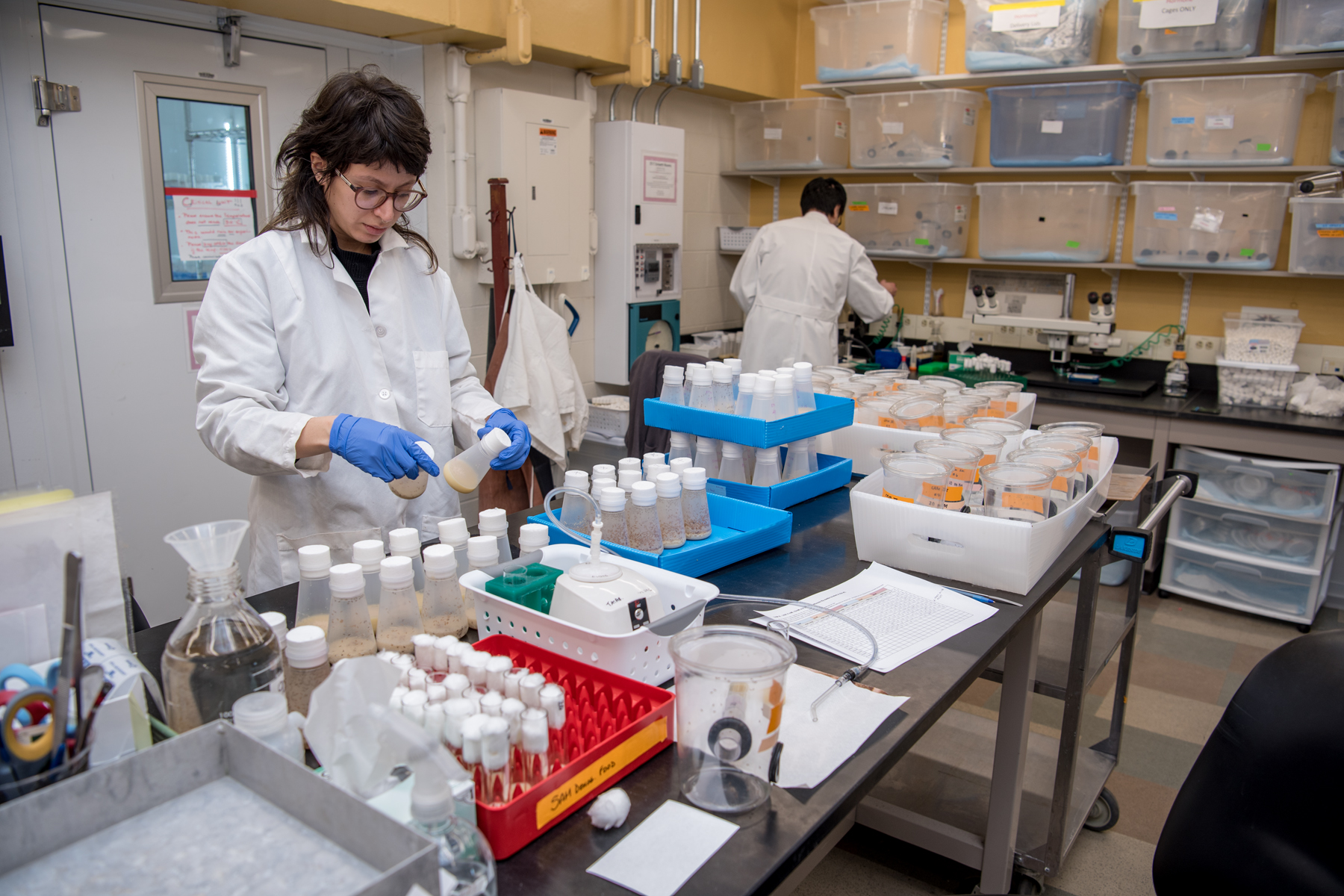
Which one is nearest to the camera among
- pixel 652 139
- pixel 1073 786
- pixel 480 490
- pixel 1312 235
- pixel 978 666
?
pixel 978 666

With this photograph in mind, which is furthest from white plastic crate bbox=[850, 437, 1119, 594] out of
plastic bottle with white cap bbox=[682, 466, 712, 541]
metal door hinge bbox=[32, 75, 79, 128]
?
metal door hinge bbox=[32, 75, 79, 128]

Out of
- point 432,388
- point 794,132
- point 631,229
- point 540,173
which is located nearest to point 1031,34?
point 794,132

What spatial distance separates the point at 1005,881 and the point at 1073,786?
34 centimetres

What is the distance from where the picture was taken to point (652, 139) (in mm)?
4020

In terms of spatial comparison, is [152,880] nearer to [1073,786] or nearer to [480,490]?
[1073,786]

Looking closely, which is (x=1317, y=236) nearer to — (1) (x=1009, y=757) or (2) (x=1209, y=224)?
(2) (x=1209, y=224)

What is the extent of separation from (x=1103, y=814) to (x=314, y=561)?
218 centimetres

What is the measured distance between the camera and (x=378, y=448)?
5.02 ft

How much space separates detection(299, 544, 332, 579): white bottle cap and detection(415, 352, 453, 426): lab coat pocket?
808 mm

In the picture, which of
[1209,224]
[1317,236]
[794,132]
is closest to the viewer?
[1317,236]

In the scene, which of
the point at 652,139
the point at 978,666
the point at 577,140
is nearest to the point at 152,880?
the point at 978,666

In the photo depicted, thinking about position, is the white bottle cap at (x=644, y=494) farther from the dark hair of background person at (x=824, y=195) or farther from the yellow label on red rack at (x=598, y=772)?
the dark hair of background person at (x=824, y=195)

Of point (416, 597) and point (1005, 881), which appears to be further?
point (1005, 881)

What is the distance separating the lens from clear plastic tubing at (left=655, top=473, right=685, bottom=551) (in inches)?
60.8
